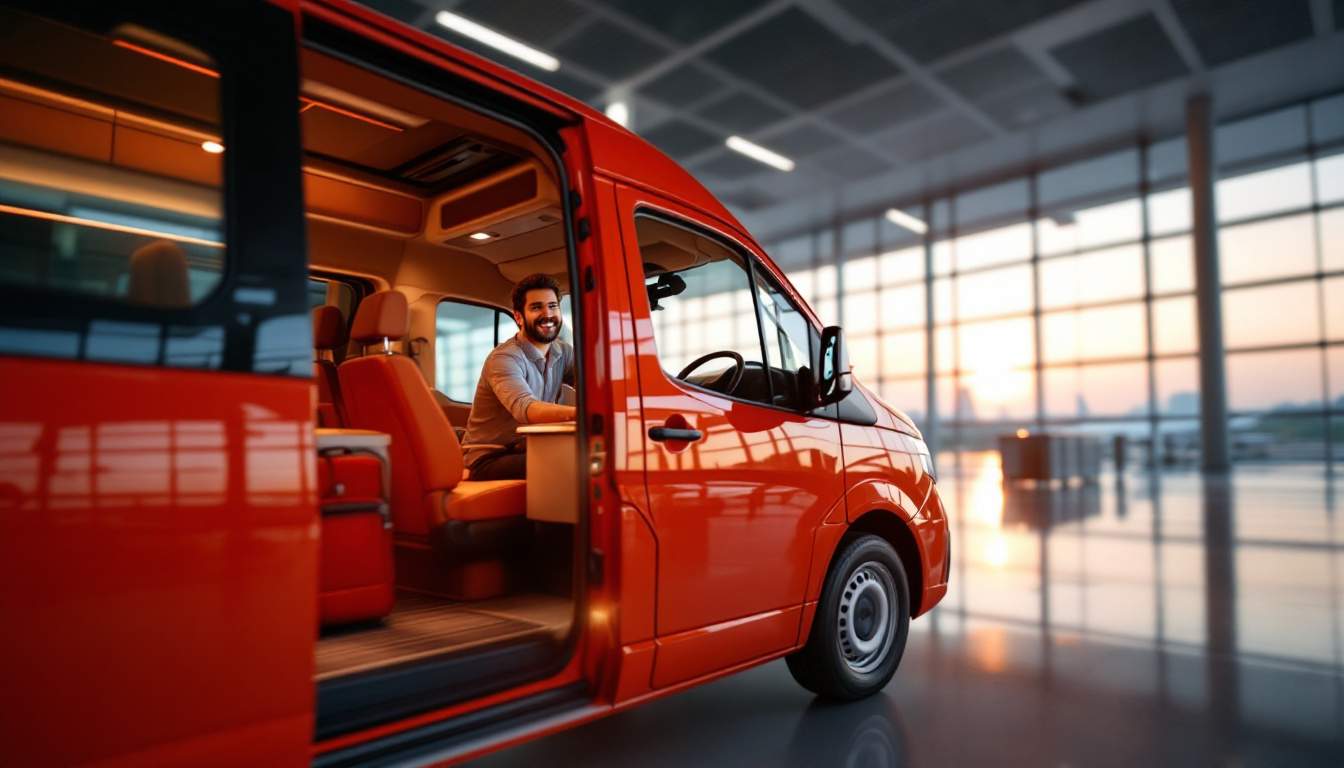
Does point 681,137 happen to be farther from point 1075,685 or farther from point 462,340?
point 1075,685

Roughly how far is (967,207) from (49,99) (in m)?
17.5

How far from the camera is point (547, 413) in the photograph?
3.13 meters

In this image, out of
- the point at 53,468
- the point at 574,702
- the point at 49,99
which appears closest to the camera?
the point at 53,468

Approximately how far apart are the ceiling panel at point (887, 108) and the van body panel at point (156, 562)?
10.7 meters

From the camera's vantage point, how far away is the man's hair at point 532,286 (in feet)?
11.5

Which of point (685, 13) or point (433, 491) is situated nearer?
point (433, 491)

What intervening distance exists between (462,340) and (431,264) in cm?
47

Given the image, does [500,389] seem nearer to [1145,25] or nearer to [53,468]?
[53,468]

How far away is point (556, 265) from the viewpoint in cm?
420

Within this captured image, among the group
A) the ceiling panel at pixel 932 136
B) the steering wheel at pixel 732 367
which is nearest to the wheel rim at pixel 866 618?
the steering wheel at pixel 732 367

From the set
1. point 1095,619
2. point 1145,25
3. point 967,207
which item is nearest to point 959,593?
point 1095,619

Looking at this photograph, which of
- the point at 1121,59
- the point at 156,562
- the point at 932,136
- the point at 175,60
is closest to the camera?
the point at 156,562

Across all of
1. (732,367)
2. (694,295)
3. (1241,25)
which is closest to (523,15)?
(694,295)

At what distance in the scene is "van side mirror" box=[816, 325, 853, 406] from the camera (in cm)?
271
